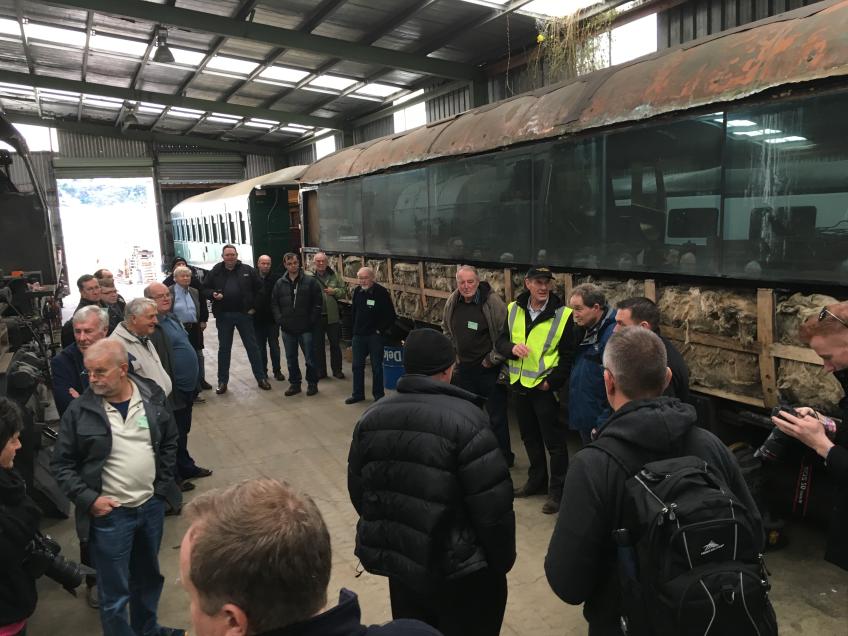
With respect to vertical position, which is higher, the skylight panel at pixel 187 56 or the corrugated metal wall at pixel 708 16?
the skylight panel at pixel 187 56

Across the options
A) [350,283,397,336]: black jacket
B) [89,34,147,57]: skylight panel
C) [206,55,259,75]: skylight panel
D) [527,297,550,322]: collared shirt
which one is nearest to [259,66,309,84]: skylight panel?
[206,55,259,75]: skylight panel

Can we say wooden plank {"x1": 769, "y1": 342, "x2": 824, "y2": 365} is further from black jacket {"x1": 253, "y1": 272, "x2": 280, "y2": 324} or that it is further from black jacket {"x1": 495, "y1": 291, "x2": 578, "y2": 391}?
black jacket {"x1": 253, "y1": 272, "x2": 280, "y2": 324}

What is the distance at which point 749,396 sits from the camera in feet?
12.8

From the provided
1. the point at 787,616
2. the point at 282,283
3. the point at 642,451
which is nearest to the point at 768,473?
the point at 787,616

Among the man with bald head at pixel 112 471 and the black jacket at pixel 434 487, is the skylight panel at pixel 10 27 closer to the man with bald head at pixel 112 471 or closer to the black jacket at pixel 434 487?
the man with bald head at pixel 112 471

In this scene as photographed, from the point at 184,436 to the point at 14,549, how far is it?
116 inches

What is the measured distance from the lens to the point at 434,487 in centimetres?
220

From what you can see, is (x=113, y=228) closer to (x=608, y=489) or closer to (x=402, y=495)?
(x=402, y=495)

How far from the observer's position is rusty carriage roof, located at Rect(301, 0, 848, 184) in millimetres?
3467

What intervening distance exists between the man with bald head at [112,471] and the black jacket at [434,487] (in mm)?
1277

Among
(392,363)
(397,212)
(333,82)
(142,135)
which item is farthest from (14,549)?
(142,135)

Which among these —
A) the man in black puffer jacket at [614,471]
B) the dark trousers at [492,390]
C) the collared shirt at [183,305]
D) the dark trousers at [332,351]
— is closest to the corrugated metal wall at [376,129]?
the dark trousers at [332,351]

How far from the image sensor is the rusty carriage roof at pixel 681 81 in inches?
136

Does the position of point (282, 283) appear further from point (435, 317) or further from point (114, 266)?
point (114, 266)
